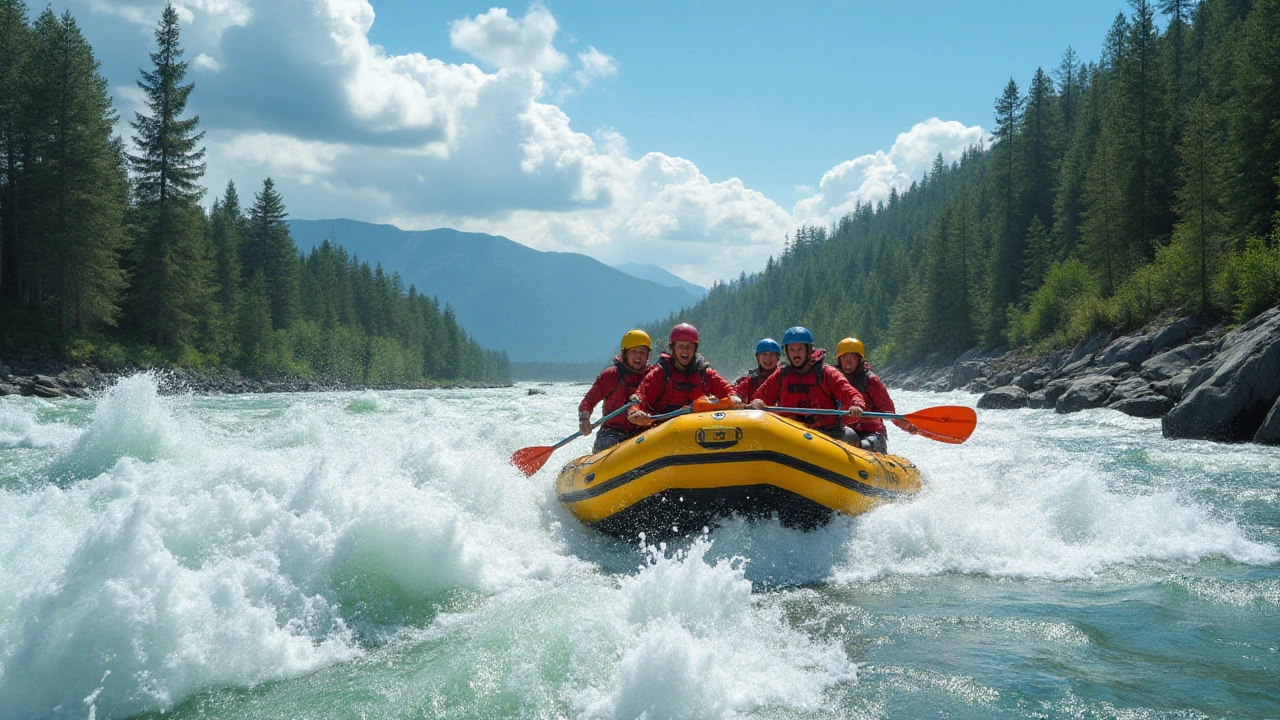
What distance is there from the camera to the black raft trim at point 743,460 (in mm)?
6531

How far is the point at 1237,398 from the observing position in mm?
13117

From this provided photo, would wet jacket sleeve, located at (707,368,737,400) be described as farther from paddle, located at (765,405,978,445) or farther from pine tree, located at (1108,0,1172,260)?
pine tree, located at (1108,0,1172,260)

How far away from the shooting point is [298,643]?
4.23 m

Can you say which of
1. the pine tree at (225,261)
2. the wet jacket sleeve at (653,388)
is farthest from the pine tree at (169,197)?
the wet jacket sleeve at (653,388)

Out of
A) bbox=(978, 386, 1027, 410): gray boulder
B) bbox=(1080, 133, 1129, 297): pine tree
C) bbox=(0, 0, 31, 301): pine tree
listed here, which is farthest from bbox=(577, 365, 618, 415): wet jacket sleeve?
bbox=(1080, 133, 1129, 297): pine tree

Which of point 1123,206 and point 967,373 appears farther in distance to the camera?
point 967,373

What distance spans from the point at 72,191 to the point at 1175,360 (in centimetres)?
3606

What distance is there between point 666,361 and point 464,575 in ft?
13.1

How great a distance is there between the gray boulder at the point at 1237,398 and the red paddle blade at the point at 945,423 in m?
7.14

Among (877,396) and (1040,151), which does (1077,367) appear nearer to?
(877,396)

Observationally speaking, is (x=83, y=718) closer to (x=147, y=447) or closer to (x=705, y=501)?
(x=705, y=501)

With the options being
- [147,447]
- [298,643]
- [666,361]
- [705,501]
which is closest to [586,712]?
[298,643]

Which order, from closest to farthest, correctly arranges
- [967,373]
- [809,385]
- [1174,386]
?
[809,385]
[1174,386]
[967,373]

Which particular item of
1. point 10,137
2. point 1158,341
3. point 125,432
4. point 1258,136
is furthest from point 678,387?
point 10,137
